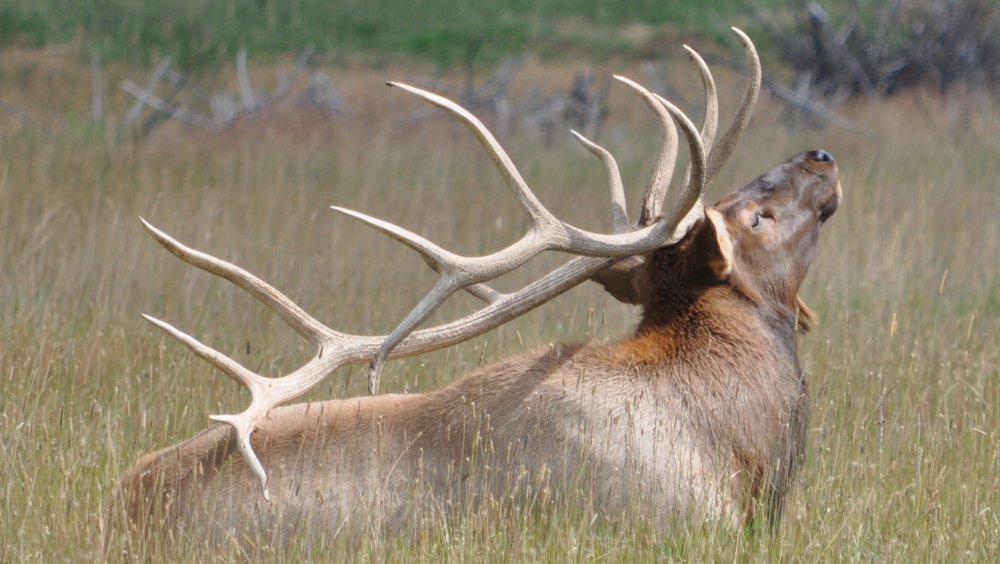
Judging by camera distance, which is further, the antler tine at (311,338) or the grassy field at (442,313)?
the grassy field at (442,313)

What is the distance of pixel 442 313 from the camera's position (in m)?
7.16

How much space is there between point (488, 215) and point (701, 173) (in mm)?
5686

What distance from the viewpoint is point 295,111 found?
43.0 ft

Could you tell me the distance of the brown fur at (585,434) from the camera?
3.67 meters

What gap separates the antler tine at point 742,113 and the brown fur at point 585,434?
0.54 ft

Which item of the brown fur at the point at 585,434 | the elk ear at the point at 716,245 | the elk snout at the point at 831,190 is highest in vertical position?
the elk snout at the point at 831,190

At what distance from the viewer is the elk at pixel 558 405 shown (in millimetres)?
3648

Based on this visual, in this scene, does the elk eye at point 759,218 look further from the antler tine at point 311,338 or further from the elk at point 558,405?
the antler tine at point 311,338

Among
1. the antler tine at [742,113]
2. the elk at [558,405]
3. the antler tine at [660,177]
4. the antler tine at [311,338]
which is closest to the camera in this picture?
the antler tine at [311,338]

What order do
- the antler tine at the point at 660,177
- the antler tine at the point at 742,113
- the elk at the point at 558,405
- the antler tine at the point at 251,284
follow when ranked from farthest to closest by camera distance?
the antler tine at the point at 660,177
the antler tine at the point at 742,113
the elk at the point at 558,405
the antler tine at the point at 251,284

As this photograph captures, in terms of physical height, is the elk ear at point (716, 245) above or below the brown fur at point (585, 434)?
above

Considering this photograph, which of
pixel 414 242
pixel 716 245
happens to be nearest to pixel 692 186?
pixel 716 245

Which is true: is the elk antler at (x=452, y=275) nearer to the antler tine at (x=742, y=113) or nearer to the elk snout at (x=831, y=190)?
the antler tine at (x=742, y=113)

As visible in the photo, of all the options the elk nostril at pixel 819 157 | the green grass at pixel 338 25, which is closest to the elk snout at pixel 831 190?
the elk nostril at pixel 819 157
